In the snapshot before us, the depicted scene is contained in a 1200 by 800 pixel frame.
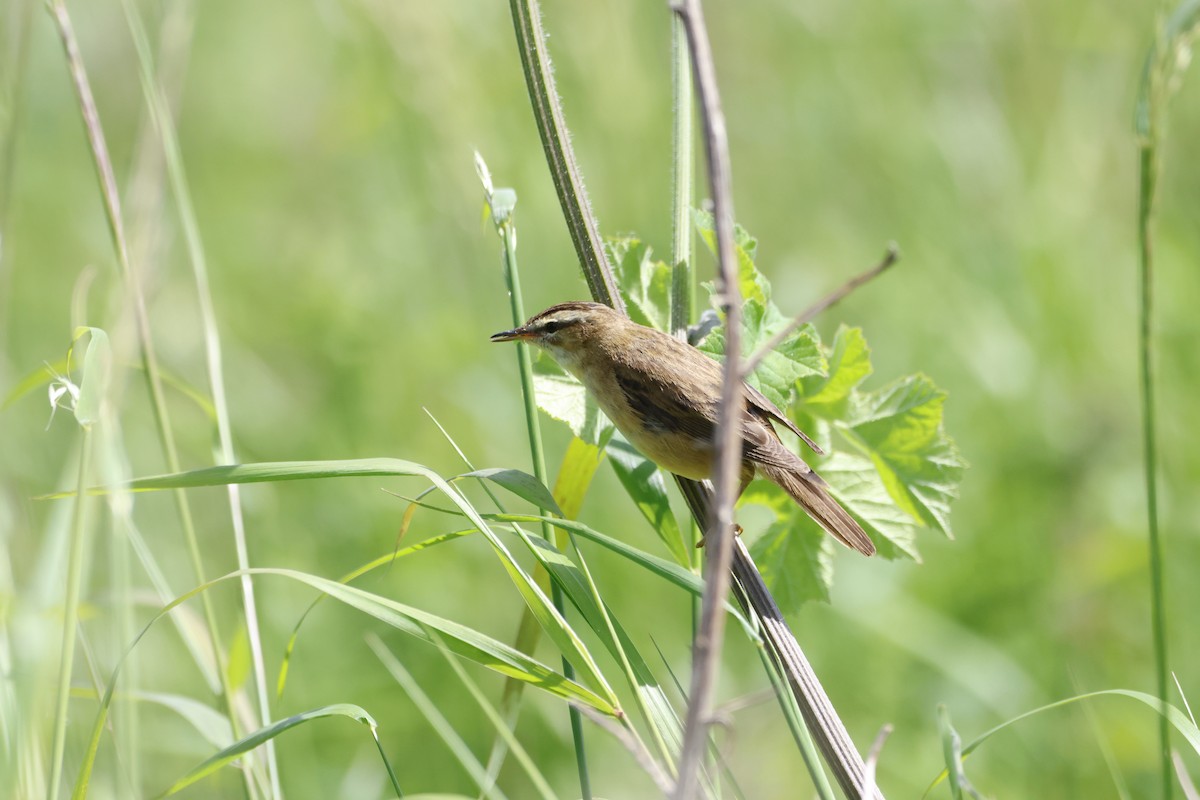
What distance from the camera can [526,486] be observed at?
1.83 metres

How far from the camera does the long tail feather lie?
2.18 m

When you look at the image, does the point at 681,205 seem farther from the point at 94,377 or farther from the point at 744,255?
the point at 94,377

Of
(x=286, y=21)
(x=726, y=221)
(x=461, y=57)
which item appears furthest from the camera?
(x=286, y=21)

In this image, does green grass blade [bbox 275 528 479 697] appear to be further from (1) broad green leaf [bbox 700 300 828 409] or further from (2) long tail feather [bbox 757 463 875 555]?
(2) long tail feather [bbox 757 463 875 555]

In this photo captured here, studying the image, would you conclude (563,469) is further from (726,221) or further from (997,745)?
(997,745)

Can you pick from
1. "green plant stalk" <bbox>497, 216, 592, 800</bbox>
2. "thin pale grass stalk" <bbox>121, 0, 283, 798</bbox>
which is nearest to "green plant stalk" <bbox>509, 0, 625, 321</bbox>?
"green plant stalk" <bbox>497, 216, 592, 800</bbox>

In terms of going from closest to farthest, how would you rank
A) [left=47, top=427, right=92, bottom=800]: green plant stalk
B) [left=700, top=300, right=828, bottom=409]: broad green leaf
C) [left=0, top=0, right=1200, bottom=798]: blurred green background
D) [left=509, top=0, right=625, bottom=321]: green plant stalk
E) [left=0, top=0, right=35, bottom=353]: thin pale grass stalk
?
[left=47, top=427, right=92, bottom=800]: green plant stalk
[left=509, top=0, right=625, bottom=321]: green plant stalk
[left=700, top=300, right=828, bottom=409]: broad green leaf
[left=0, top=0, right=35, bottom=353]: thin pale grass stalk
[left=0, top=0, right=1200, bottom=798]: blurred green background

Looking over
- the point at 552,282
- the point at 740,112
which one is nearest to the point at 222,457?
the point at 552,282

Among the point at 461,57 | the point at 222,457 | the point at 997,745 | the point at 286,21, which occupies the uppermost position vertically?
the point at 286,21

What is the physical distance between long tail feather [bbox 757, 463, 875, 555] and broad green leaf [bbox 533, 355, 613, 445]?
1.32 feet

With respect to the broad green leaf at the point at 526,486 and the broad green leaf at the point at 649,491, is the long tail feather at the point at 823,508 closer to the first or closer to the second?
the broad green leaf at the point at 649,491

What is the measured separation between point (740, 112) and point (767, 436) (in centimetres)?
397

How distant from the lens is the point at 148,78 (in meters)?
2.22

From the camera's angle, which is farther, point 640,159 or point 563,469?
point 640,159
